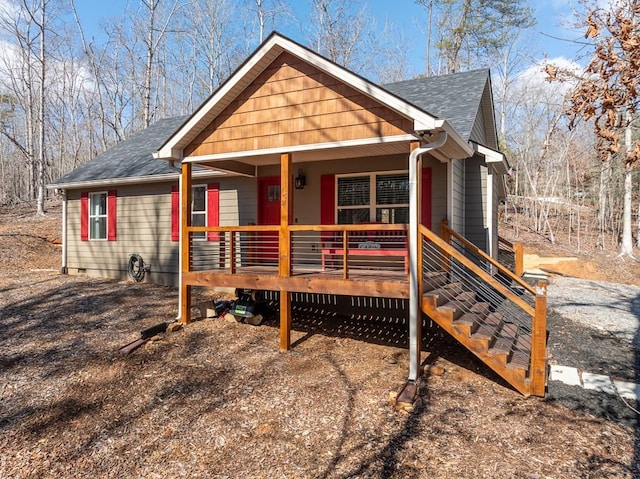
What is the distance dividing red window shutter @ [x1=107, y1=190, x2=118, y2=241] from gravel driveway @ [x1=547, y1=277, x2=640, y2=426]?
10385mm

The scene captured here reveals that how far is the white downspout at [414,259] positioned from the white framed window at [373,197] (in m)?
2.43

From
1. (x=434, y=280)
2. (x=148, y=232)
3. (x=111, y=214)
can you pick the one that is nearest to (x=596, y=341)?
(x=434, y=280)

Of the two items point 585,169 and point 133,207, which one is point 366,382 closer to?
point 133,207

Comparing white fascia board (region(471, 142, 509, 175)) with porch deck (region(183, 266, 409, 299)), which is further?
white fascia board (region(471, 142, 509, 175))

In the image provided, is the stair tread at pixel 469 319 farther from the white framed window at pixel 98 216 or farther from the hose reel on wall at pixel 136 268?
the white framed window at pixel 98 216

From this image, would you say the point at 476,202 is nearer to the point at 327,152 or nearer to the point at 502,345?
the point at 327,152

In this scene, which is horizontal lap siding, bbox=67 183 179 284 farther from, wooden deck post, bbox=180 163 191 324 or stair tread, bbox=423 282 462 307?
stair tread, bbox=423 282 462 307

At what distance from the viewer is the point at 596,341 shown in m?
6.26

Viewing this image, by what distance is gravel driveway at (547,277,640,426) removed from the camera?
4305 millimetres

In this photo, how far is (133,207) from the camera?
10.8 m

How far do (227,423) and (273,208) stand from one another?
17.9ft

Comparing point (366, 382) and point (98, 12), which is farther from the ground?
point (98, 12)

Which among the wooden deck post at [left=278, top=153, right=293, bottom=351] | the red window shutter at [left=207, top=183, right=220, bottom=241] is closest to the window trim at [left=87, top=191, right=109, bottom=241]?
the red window shutter at [left=207, top=183, right=220, bottom=241]

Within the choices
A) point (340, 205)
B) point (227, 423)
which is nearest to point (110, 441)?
point (227, 423)
